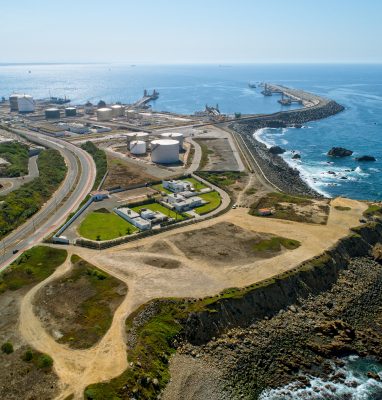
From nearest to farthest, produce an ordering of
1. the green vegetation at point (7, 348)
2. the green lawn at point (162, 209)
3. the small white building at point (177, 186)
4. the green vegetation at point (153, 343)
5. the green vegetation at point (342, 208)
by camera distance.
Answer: the green vegetation at point (153, 343), the green vegetation at point (7, 348), the green lawn at point (162, 209), the green vegetation at point (342, 208), the small white building at point (177, 186)

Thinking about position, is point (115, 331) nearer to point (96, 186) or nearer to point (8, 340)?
point (8, 340)

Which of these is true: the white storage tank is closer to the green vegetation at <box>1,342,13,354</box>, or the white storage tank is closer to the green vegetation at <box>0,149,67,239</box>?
the green vegetation at <box>0,149,67,239</box>

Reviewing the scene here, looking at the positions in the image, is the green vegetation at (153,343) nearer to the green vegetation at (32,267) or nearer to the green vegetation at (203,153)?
the green vegetation at (32,267)

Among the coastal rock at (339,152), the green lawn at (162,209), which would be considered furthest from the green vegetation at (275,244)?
the coastal rock at (339,152)

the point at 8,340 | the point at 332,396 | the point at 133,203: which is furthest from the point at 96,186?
Result: the point at 332,396

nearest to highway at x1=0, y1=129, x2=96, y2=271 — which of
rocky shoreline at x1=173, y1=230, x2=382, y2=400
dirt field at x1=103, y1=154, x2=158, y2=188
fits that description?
dirt field at x1=103, y1=154, x2=158, y2=188

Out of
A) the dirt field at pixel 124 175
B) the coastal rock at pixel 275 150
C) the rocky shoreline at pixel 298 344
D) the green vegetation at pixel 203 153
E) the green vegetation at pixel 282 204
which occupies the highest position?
the green vegetation at pixel 282 204
